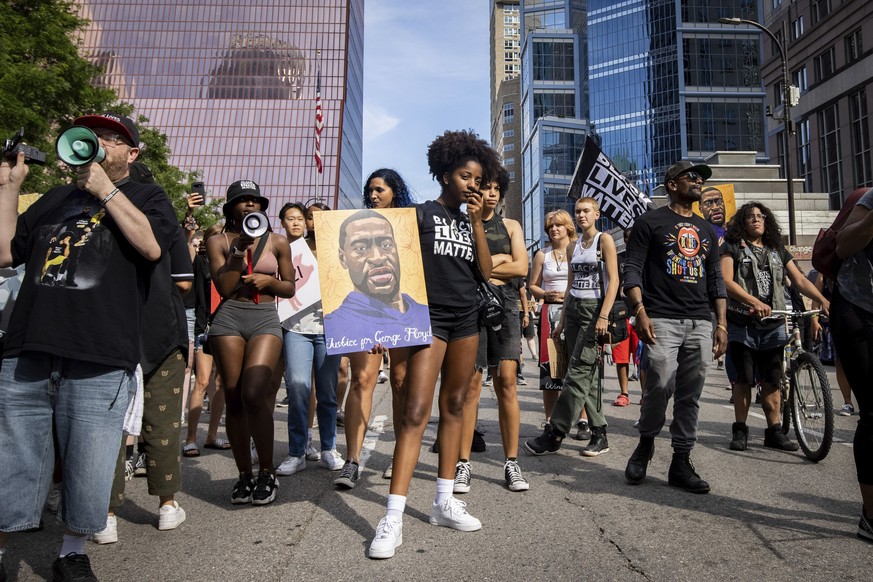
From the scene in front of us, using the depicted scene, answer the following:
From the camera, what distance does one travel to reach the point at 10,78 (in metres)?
20.5

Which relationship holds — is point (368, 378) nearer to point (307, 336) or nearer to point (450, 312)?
point (307, 336)

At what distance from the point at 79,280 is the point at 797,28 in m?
58.3

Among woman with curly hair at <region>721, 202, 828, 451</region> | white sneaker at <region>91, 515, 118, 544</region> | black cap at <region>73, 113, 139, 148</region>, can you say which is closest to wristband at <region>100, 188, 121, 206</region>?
black cap at <region>73, 113, 139, 148</region>

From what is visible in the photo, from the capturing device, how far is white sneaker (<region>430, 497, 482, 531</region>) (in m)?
3.62

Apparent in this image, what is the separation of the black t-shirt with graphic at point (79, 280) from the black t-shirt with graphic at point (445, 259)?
1323 mm

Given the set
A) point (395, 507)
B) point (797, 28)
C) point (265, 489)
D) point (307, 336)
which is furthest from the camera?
point (797, 28)

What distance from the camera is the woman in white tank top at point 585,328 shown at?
5602 millimetres

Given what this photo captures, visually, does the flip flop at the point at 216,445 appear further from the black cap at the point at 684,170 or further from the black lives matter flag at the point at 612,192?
Result: the black lives matter flag at the point at 612,192

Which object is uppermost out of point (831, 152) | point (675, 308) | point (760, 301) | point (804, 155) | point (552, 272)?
point (804, 155)

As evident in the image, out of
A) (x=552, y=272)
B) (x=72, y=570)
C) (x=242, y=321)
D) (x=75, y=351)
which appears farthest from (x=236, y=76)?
(x=72, y=570)

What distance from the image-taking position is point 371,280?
12.2 ft

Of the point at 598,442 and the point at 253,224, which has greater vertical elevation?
the point at 253,224

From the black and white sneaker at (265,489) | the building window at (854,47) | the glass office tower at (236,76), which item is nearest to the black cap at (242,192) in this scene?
the black and white sneaker at (265,489)

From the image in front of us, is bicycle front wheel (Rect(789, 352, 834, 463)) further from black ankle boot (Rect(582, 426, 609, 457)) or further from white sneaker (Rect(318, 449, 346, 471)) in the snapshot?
white sneaker (Rect(318, 449, 346, 471))
